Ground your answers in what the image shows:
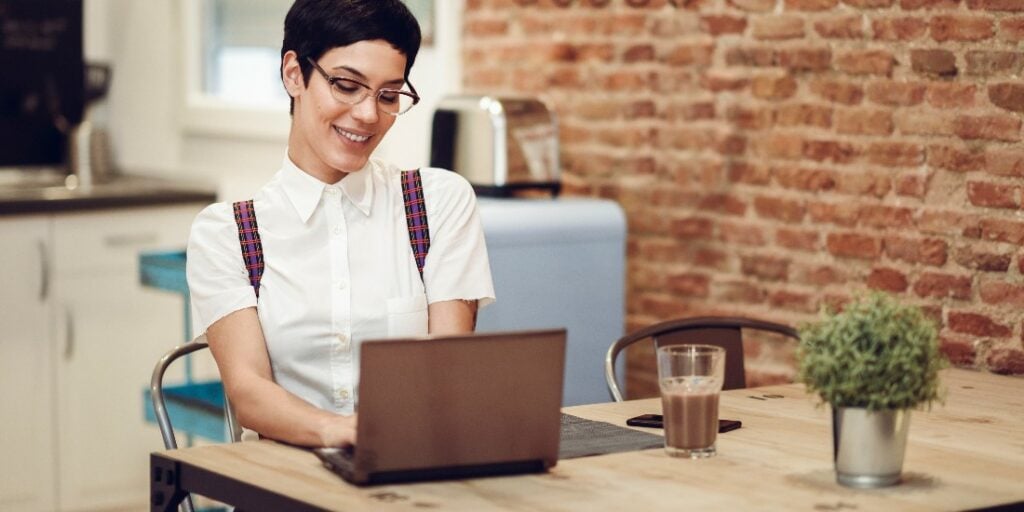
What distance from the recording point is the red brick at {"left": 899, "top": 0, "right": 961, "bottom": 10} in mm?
3096

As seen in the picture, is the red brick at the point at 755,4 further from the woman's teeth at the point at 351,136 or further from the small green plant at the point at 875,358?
the small green plant at the point at 875,358

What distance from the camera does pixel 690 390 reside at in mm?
2068

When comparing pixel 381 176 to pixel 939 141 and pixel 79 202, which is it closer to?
pixel 939 141

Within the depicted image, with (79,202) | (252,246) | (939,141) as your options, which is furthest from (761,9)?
(79,202)

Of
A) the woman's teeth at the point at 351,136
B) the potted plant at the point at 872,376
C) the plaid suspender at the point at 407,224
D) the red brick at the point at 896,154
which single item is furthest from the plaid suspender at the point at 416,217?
the red brick at the point at 896,154

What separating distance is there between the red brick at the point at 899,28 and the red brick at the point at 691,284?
2.53ft

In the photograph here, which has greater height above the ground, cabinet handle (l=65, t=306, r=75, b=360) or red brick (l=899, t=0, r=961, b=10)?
red brick (l=899, t=0, r=961, b=10)

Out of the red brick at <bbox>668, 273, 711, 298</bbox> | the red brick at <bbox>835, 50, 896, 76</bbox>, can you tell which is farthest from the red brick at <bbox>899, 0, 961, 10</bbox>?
the red brick at <bbox>668, 273, 711, 298</bbox>

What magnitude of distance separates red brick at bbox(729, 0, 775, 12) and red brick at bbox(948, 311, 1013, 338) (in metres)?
0.83

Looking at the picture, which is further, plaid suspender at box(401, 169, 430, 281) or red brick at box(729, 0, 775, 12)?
red brick at box(729, 0, 775, 12)

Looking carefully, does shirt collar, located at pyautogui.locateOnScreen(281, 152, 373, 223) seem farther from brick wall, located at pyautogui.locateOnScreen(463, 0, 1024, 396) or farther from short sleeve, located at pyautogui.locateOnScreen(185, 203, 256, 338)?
brick wall, located at pyautogui.locateOnScreen(463, 0, 1024, 396)

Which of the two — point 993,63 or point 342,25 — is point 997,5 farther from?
point 342,25

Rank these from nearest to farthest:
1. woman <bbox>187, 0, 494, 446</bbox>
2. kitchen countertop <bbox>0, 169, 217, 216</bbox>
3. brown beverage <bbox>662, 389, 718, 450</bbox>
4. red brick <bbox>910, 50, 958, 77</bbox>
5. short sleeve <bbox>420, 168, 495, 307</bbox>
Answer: brown beverage <bbox>662, 389, 718, 450</bbox>, woman <bbox>187, 0, 494, 446</bbox>, short sleeve <bbox>420, 168, 495, 307</bbox>, red brick <bbox>910, 50, 958, 77</bbox>, kitchen countertop <bbox>0, 169, 217, 216</bbox>

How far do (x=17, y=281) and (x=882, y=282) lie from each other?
2.62 meters
